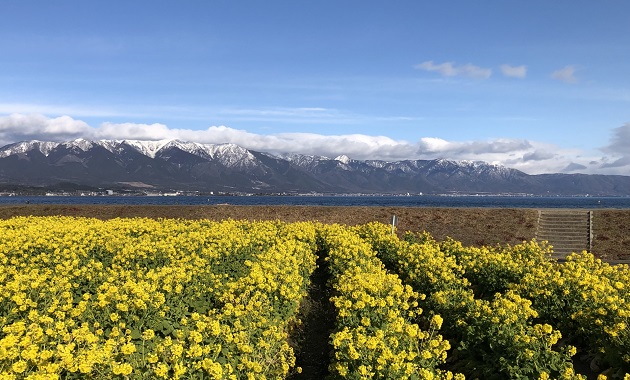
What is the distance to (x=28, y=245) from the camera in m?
16.3

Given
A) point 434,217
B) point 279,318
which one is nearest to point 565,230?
point 434,217

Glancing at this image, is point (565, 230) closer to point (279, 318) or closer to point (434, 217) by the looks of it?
point (434, 217)

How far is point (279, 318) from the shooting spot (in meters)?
10.8

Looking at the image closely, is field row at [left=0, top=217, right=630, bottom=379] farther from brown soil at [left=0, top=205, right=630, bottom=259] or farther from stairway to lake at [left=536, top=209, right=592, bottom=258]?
stairway to lake at [left=536, top=209, right=592, bottom=258]

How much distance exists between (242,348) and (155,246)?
9.66 metres

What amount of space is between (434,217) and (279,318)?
93.5ft

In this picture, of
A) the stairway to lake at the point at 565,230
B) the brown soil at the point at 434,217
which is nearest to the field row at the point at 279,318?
the brown soil at the point at 434,217

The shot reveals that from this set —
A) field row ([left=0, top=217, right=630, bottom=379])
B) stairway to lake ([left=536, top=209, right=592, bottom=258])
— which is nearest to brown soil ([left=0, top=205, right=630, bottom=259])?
stairway to lake ([left=536, top=209, right=592, bottom=258])

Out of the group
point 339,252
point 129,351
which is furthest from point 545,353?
point 339,252

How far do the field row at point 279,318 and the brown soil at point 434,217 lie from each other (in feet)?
57.4

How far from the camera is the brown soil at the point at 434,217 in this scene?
32.1m

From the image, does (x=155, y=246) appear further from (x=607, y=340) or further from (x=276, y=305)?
(x=607, y=340)

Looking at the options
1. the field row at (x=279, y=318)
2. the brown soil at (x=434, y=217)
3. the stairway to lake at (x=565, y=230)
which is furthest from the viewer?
the brown soil at (x=434, y=217)

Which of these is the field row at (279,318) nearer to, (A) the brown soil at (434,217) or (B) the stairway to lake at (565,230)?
(A) the brown soil at (434,217)
